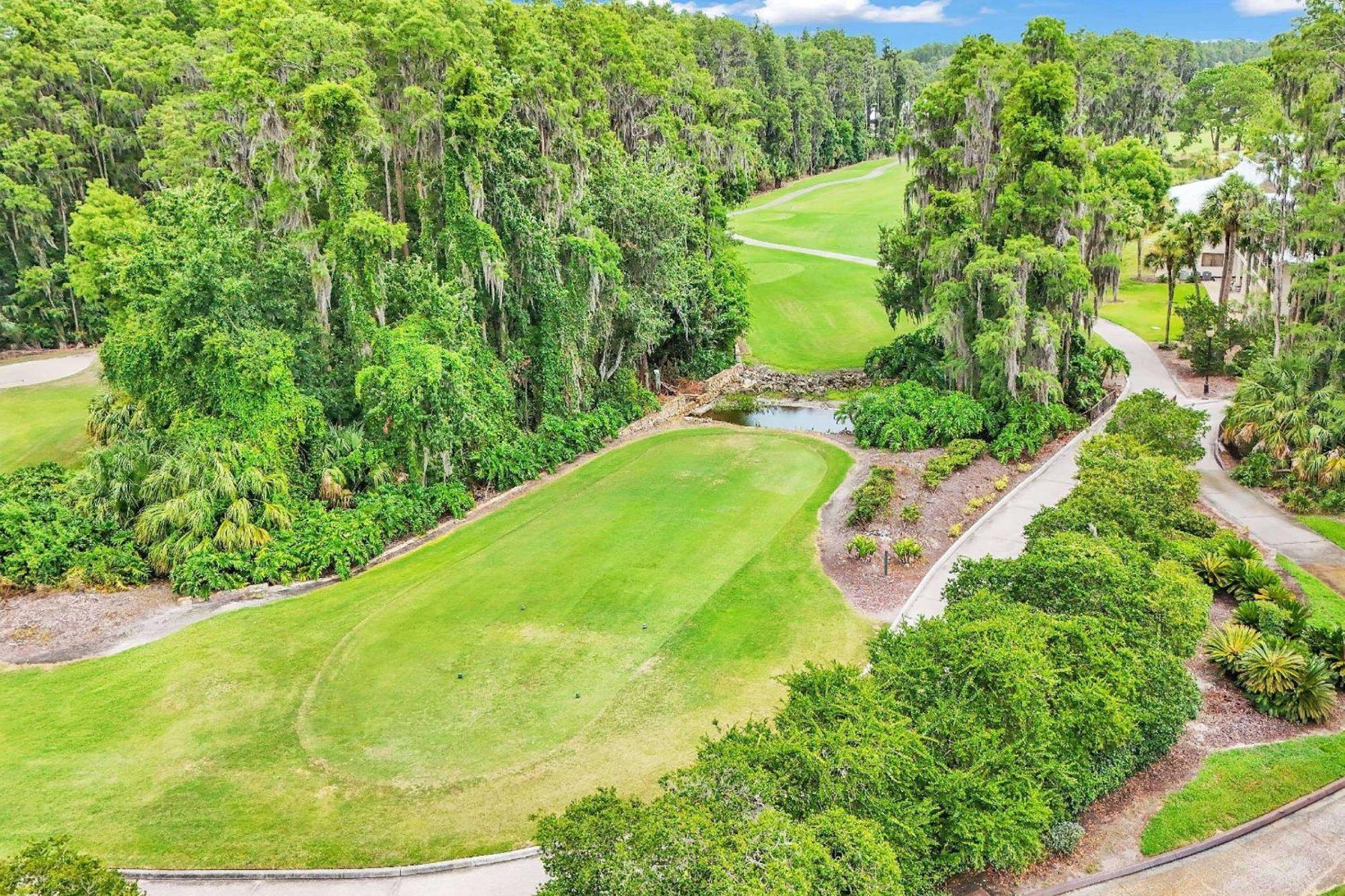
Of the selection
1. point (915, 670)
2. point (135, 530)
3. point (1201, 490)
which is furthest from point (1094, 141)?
point (135, 530)

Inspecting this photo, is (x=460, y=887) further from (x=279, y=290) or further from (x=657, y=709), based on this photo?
(x=279, y=290)

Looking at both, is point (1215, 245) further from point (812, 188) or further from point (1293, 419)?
point (812, 188)

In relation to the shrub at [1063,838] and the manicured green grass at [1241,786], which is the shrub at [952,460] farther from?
the shrub at [1063,838]

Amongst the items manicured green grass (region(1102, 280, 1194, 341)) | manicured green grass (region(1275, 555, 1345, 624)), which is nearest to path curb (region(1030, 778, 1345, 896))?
manicured green grass (region(1275, 555, 1345, 624))

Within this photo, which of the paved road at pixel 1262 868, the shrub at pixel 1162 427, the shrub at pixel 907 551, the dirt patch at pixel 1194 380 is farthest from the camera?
the dirt patch at pixel 1194 380

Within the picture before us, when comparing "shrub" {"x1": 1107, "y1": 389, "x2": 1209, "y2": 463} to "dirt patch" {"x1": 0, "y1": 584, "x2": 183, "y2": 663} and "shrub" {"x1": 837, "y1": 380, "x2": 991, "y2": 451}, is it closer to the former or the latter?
"shrub" {"x1": 837, "y1": 380, "x2": 991, "y2": 451}

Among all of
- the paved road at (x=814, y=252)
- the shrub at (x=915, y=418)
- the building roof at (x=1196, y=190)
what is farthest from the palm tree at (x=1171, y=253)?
the paved road at (x=814, y=252)

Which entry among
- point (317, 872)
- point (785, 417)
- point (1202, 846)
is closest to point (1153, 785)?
point (1202, 846)
